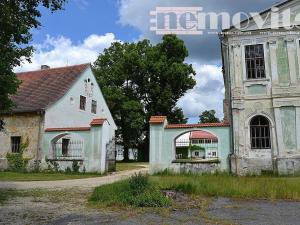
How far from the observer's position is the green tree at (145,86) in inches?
1499

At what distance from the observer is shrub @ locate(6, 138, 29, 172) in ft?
70.2

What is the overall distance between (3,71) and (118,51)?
33480 mm

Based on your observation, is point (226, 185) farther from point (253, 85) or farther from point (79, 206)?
point (253, 85)

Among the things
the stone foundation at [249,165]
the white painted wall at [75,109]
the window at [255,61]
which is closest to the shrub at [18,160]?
the white painted wall at [75,109]

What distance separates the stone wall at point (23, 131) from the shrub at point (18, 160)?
27 cm

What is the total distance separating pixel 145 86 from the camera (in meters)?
39.4

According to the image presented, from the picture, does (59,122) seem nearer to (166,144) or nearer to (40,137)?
(40,137)

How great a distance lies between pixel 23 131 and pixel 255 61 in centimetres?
1448

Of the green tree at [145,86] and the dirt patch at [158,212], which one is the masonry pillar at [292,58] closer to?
the dirt patch at [158,212]

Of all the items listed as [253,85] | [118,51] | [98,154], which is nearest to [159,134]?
[98,154]

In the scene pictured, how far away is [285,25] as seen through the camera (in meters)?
17.5

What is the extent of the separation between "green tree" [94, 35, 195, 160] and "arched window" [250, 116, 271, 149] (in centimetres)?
2070

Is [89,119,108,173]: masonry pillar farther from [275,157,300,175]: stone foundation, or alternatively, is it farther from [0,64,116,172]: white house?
[275,157,300,175]: stone foundation

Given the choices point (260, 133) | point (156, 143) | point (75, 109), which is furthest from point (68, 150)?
point (260, 133)
